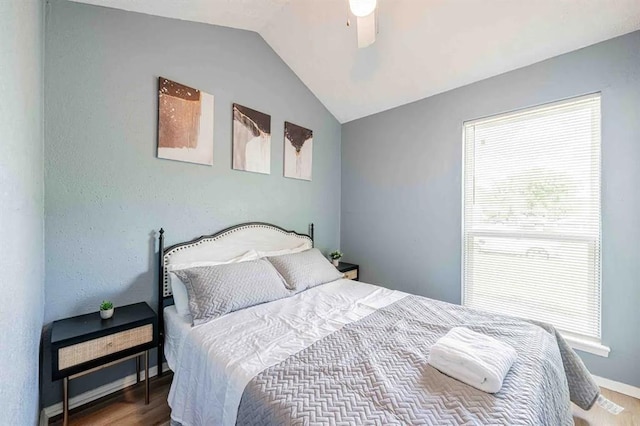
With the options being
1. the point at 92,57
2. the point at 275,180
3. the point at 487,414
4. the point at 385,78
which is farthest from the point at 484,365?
the point at 92,57

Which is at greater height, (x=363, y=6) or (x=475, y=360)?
(x=363, y=6)

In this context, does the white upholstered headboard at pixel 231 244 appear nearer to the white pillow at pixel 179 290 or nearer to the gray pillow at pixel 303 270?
the white pillow at pixel 179 290

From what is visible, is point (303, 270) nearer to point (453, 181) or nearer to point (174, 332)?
point (174, 332)

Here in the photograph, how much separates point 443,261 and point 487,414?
6.60 ft

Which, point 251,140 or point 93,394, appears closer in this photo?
point 93,394

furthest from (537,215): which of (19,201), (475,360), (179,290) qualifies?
(19,201)

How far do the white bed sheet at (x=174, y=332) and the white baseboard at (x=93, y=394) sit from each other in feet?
1.30

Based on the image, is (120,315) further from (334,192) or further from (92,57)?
(334,192)

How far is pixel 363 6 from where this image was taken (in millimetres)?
1449

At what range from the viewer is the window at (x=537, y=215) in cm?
212

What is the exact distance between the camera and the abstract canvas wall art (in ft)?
8.54

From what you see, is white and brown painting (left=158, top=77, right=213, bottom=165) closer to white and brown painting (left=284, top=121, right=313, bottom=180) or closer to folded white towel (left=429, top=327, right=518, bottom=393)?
white and brown painting (left=284, top=121, right=313, bottom=180)

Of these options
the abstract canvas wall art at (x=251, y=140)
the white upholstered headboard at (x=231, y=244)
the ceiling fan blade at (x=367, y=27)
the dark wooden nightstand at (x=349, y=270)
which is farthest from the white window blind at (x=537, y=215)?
the abstract canvas wall art at (x=251, y=140)

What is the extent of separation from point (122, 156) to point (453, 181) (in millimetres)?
2906
